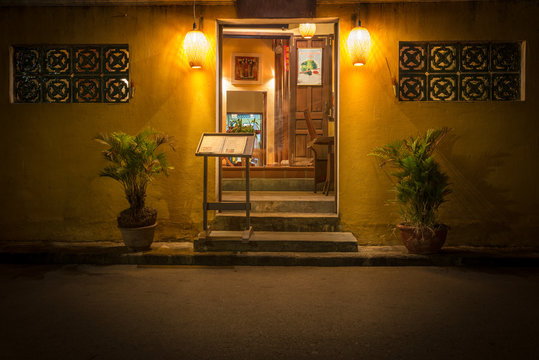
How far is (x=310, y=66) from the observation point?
40.0 ft

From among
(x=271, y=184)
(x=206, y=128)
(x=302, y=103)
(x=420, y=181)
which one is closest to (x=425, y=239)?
(x=420, y=181)

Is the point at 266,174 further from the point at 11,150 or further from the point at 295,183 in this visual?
the point at 11,150

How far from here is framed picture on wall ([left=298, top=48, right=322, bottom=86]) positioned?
12.1 meters

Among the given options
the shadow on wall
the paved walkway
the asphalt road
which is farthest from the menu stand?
the shadow on wall

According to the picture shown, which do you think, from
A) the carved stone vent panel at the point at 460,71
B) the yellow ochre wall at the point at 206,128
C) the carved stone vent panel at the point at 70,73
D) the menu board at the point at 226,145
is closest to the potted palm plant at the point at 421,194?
the yellow ochre wall at the point at 206,128

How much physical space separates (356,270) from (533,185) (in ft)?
11.3

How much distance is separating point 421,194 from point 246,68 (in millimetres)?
9288

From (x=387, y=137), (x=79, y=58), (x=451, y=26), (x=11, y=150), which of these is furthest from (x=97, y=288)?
(x=451, y=26)

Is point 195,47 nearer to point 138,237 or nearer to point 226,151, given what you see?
point 226,151

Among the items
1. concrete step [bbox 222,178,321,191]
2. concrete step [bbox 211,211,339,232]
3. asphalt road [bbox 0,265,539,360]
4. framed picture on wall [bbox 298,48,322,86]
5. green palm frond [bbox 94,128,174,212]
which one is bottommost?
asphalt road [bbox 0,265,539,360]

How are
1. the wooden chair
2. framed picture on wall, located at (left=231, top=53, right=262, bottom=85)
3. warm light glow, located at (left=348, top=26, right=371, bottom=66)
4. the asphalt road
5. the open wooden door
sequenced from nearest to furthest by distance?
the asphalt road
warm light glow, located at (left=348, top=26, right=371, bottom=66)
the wooden chair
the open wooden door
framed picture on wall, located at (left=231, top=53, right=262, bottom=85)

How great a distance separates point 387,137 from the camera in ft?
21.7

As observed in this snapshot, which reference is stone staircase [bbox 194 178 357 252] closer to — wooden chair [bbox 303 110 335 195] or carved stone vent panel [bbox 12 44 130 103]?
wooden chair [bbox 303 110 335 195]

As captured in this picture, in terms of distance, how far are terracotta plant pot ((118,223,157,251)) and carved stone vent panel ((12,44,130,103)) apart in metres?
2.25
